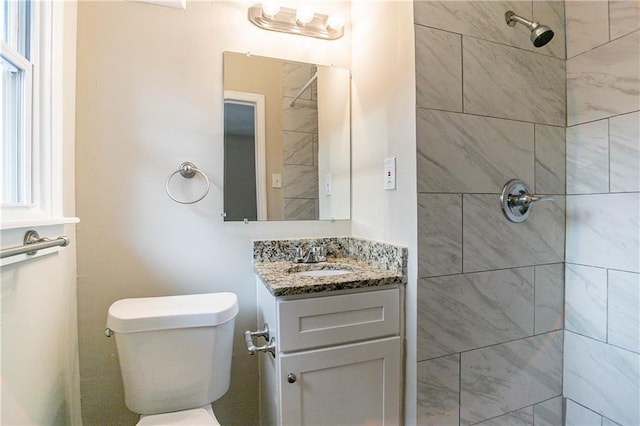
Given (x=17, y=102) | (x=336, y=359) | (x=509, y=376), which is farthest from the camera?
(x=509, y=376)

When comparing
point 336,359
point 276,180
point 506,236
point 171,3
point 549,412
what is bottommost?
point 549,412

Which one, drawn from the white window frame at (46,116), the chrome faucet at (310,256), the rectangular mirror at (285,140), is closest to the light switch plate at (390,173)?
the rectangular mirror at (285,140)

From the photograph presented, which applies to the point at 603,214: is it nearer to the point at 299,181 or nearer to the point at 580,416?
the point at 580,416

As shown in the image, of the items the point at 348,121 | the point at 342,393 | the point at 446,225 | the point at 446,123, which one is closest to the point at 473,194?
the point at 446,225

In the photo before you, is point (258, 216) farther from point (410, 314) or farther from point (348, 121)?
point (410, 314)

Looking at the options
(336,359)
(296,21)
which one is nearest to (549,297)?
(336,359)

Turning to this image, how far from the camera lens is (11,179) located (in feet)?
3.17

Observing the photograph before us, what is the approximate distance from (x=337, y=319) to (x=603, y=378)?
1.12 m

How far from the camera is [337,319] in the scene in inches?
43.4

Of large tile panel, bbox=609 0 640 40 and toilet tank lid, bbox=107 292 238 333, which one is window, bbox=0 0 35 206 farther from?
large tile panel, bbox=609 0 640 40

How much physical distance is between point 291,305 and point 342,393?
1.22ft

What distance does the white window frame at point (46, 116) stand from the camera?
103 centimetres

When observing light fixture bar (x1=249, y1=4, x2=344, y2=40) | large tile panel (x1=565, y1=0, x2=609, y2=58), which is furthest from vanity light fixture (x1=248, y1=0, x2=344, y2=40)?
large tile panel (x1=565, y1=0, x2=609, y2=58)

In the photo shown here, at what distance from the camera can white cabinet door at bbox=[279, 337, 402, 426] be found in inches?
41.1
